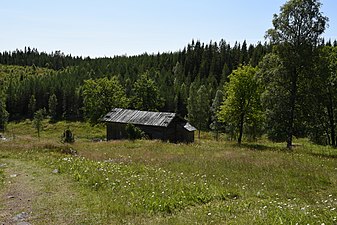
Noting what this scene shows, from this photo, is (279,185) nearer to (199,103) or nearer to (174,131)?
(174,131)

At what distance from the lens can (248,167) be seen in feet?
64.0

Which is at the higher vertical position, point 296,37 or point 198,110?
point 296,37

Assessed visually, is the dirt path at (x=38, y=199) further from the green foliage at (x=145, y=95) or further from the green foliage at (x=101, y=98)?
the green foliage at (x=145, y=95)

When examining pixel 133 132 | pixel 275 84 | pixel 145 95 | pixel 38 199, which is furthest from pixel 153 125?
pixel 38 199

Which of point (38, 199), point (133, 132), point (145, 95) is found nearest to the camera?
point (38, 199)

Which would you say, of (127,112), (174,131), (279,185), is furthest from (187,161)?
(127,112)

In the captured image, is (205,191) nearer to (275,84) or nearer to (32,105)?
(275,84)

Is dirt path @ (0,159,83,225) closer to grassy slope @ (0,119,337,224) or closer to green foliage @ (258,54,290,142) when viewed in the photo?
grassy slope @ (0,119,337,224)

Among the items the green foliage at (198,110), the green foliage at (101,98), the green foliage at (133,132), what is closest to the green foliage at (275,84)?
the green foliage at (133,132)

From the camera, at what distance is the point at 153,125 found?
46406mm

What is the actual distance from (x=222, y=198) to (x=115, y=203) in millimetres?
3718

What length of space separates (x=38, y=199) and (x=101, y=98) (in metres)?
58.2

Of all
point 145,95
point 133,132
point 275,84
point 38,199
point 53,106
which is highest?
point 275,84

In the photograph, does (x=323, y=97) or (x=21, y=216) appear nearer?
(x=21, y=216)
